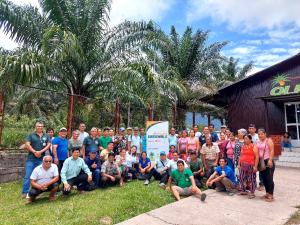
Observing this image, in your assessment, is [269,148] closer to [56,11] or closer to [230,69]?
[56,11]

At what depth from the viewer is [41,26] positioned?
10.2m

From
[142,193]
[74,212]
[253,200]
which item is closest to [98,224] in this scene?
[74,212]

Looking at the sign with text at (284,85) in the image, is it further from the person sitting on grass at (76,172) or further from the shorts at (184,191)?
the person sitting on grass at (76,172)

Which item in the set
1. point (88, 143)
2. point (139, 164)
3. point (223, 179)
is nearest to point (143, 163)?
point (139, 164)

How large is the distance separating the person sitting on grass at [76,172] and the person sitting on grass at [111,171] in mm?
651

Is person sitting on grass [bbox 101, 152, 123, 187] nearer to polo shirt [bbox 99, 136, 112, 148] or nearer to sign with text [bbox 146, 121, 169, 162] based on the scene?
polo shirt [bbox 99, 136, 112, 148]

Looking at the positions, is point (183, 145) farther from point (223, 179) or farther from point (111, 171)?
point (111, 171)

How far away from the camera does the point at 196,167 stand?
307 inches

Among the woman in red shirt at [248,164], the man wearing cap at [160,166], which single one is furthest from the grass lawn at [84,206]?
the woman in red shirt at [248,164]

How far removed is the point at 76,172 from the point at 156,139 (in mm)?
3273

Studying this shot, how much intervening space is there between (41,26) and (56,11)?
756 mm

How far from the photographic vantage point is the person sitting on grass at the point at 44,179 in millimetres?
6168

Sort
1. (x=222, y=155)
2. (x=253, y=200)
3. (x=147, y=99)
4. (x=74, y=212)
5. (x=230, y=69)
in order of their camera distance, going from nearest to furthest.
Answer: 1. (x=74, y=212)
2. (x=253, y=200)
3. (x=222, y=155)
4. (x=147, y=99)
5. (x=230, y=69)

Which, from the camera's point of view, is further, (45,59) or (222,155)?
(45,59)
